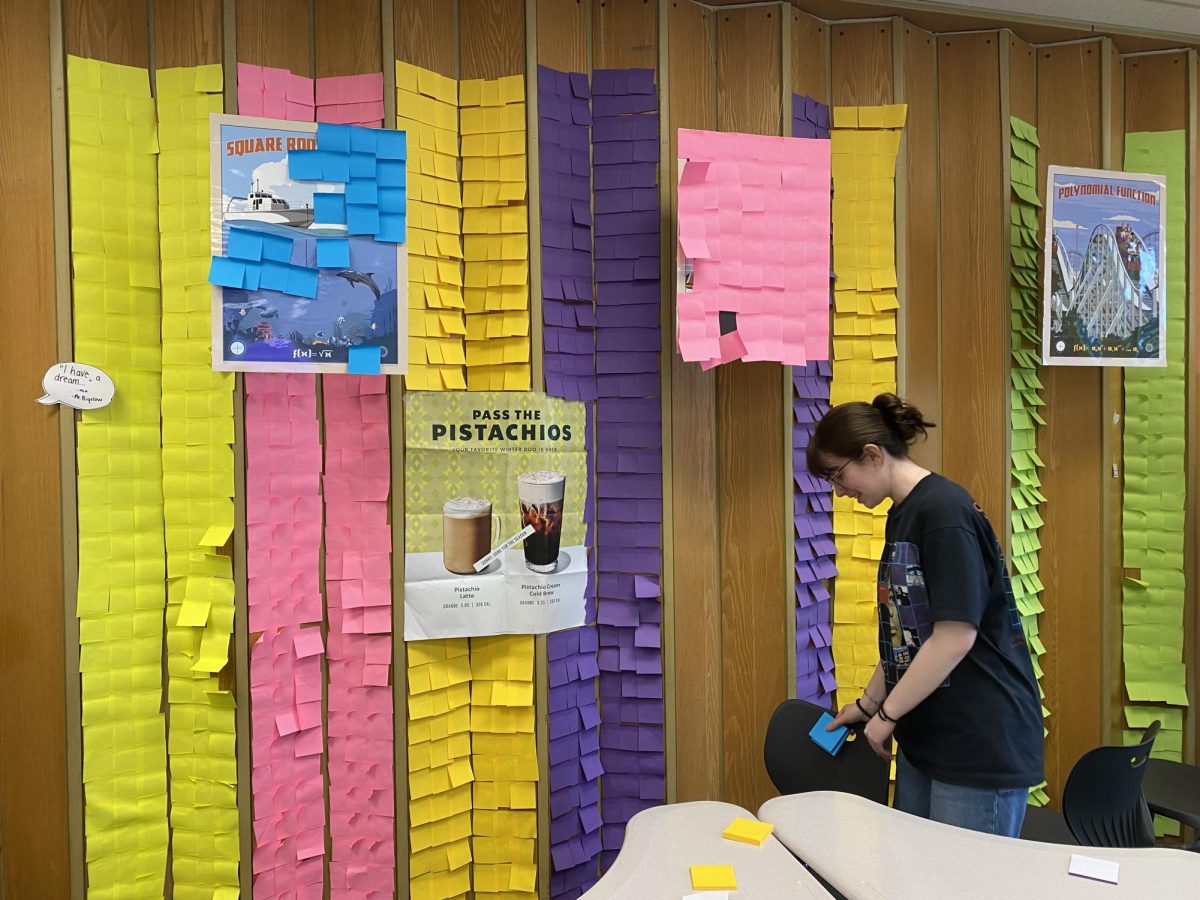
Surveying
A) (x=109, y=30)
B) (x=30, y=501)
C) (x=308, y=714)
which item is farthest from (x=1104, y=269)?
(x=30, y=501)

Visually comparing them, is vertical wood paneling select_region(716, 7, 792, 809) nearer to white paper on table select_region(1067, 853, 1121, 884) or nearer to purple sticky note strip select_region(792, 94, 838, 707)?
purple sticky note strip select_region(792, 94, 838, 707)

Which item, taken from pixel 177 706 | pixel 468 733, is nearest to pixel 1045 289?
pixel 468 733

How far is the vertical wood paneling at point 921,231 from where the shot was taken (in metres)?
2.72

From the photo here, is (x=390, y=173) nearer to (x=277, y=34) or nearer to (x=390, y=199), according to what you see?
(x=390, y=199)

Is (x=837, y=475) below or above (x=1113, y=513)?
above

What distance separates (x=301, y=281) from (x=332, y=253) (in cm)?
11

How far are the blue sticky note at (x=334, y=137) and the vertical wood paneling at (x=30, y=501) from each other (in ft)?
2.17

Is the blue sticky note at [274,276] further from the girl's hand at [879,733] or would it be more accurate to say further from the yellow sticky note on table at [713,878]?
the girl's hand at [879,733]

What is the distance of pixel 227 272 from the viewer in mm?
2008

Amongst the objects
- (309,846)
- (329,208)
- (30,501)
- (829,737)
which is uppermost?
(329,208)

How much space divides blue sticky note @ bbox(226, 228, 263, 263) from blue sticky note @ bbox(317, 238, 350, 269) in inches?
5.8

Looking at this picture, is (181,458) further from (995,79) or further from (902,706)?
(995,79)

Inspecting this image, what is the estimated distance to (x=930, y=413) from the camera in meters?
2.77

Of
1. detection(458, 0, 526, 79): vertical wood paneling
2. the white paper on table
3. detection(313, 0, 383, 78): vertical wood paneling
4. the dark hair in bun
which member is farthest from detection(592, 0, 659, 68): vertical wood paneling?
the white paper on table
